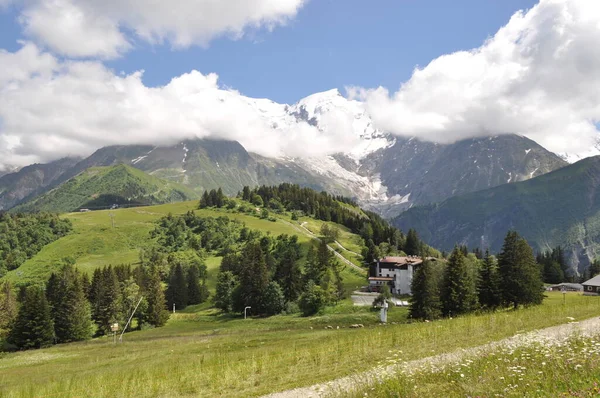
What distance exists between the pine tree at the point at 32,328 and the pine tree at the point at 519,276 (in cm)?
8694

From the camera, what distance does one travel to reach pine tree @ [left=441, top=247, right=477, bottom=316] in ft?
231

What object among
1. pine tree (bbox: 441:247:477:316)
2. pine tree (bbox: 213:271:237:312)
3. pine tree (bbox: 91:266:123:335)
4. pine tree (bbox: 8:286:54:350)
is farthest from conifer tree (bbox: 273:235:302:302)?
pine tree (bbox: 8:286:54:350)

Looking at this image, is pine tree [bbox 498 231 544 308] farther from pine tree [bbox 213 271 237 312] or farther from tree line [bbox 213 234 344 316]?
pine tree [bbox 213 271 237 312]

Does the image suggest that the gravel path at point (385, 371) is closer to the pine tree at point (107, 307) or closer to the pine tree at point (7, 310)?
the pine tree at point (7, 310)

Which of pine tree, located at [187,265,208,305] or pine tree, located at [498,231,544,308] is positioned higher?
pine tree, located at [498,231,544,308]

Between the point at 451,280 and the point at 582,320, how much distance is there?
46.6m

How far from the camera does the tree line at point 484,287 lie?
6888 centimetres

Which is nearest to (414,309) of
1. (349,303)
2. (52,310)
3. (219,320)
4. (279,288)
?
(349,303)

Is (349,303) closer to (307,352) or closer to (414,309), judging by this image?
(414,309)

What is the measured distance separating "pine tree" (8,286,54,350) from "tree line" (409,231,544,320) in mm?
71923

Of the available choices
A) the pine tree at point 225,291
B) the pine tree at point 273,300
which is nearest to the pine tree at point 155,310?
the pine tree at point 225,291

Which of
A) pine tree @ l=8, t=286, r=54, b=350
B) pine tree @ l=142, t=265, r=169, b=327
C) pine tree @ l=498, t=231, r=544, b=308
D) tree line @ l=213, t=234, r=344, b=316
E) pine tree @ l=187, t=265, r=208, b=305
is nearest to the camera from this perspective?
pine tree @ l=498, t=231, r=544, b=308

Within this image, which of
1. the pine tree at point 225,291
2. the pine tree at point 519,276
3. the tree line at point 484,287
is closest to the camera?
the pine tree at point 519,276

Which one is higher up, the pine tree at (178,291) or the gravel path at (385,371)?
the gravel path at (385,371)
